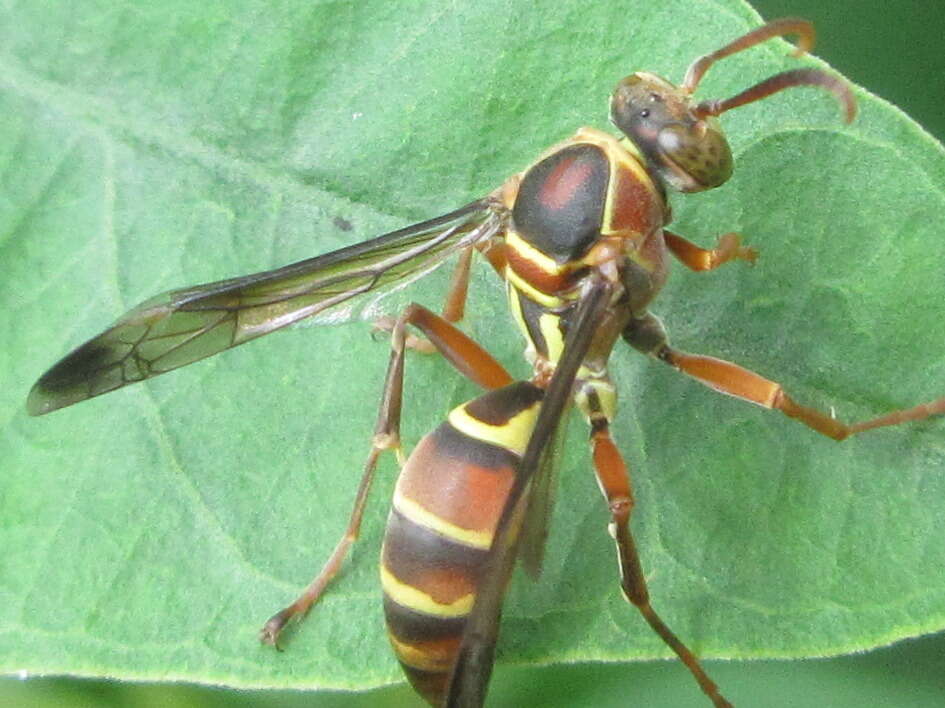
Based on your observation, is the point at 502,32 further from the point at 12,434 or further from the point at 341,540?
the point at 12,434

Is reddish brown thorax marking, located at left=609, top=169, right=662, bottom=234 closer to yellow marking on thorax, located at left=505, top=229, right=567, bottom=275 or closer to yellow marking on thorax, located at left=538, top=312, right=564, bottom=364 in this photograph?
yellow marking on thorax, located at left=505, top=229, right=567, bottom=275

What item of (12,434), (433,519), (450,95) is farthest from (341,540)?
(450,95)

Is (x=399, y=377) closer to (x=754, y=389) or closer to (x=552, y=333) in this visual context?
(x=552, y=333)

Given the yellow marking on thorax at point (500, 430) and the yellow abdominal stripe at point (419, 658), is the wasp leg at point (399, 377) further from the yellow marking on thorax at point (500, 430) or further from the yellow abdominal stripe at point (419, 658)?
the yellow abdominal stripe at point (419, 658)

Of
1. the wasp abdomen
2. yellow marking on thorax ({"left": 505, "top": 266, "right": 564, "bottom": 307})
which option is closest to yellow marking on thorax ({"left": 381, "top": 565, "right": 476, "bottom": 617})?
the wasp abdomen

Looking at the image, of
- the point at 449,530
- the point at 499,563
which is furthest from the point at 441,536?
the point at 499,563

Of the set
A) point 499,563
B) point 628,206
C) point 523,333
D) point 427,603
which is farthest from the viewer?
point 523,333
